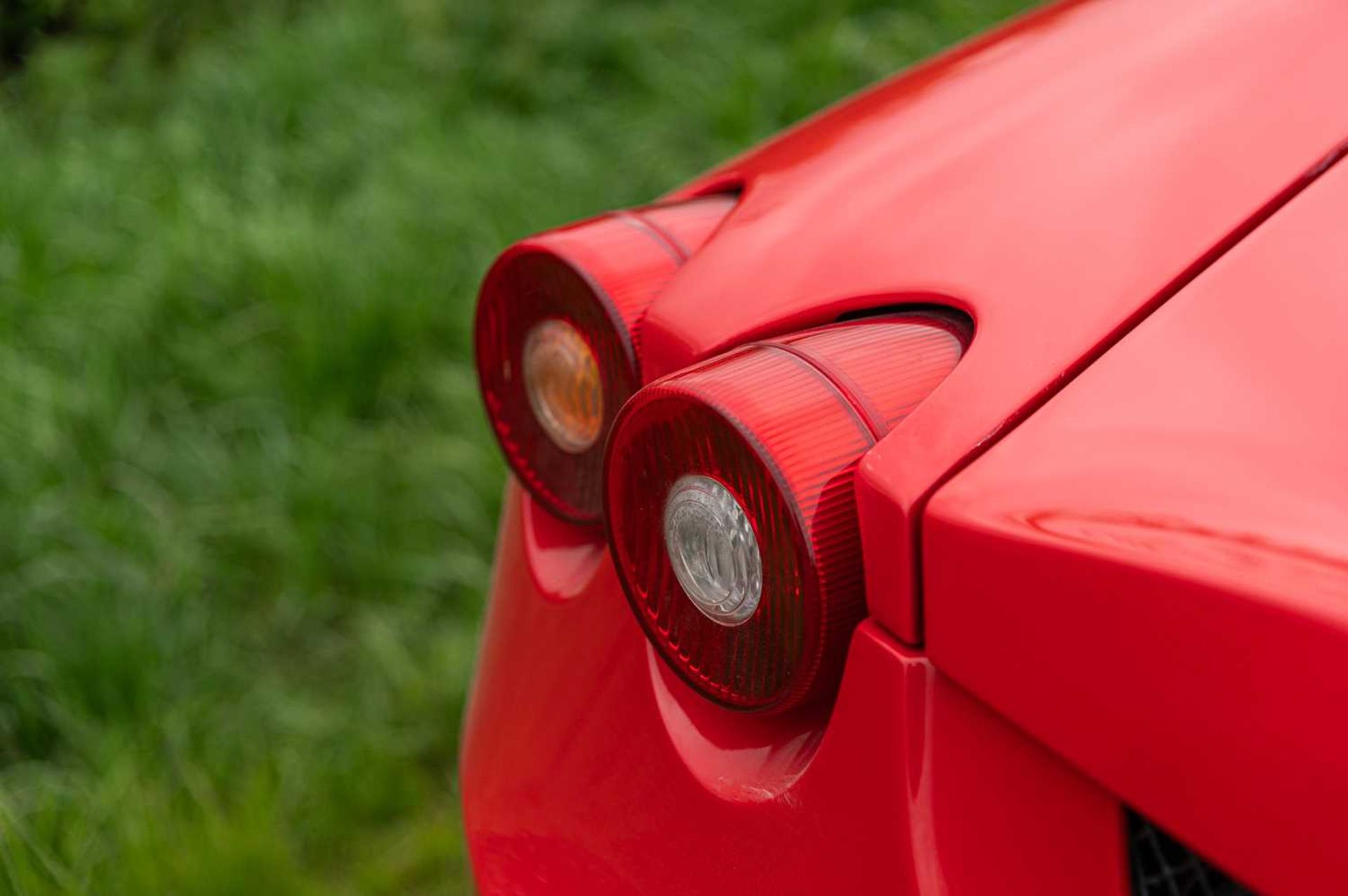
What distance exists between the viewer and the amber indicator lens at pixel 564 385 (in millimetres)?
1258

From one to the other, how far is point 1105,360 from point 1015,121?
358 millimetres

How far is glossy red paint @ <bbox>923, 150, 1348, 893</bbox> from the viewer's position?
2.29ft

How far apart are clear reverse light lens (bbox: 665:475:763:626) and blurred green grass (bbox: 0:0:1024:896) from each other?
1.18m

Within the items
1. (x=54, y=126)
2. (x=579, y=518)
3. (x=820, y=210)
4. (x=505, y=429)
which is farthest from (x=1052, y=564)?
(x=54, y=126)

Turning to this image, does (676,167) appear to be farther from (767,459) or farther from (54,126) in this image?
(767,459)

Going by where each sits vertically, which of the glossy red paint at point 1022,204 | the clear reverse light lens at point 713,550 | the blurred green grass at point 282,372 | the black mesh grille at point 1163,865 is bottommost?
the blurred green grass at point 282,372

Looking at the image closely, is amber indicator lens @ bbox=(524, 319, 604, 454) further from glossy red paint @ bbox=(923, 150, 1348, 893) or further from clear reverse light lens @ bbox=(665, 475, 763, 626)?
glossy red paint @ bbox=(923, 150, 1348, 893)

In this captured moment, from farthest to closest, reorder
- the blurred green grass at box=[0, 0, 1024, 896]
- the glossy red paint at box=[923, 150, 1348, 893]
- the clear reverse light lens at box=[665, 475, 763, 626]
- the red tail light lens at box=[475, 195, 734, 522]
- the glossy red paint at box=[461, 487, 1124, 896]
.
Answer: the blurred green grass at box=[0, 0, 1024, 896], the red tail light lens at box=[475, 195, 734, 522], the clear reverse light lens at box=[665, 475, 763, 626], the glossy red paint at box=[461, 487, 1124, 896], the glossy red paint at box=[923, 150, 1348, 893]

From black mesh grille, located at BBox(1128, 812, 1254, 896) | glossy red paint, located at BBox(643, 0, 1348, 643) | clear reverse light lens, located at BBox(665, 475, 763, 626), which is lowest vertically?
black mesh grille, located at BBox(1128, 812, 1254, 896)

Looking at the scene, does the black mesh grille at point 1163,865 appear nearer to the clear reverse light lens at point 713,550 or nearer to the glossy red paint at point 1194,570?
the glossy red paint at point 1194,570

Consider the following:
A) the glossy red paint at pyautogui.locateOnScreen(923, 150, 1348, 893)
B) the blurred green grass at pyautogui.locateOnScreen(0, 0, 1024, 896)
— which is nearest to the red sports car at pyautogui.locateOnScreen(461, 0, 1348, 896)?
the glossy red paint at pyautogui.locateOnScreen(923, 150, 1348, 893)

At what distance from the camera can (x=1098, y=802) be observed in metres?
0.80

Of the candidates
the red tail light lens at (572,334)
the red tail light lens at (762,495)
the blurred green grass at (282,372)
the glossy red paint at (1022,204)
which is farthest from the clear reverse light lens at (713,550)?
the blurred green grass at (282,372)

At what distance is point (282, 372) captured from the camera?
9.61 ft
